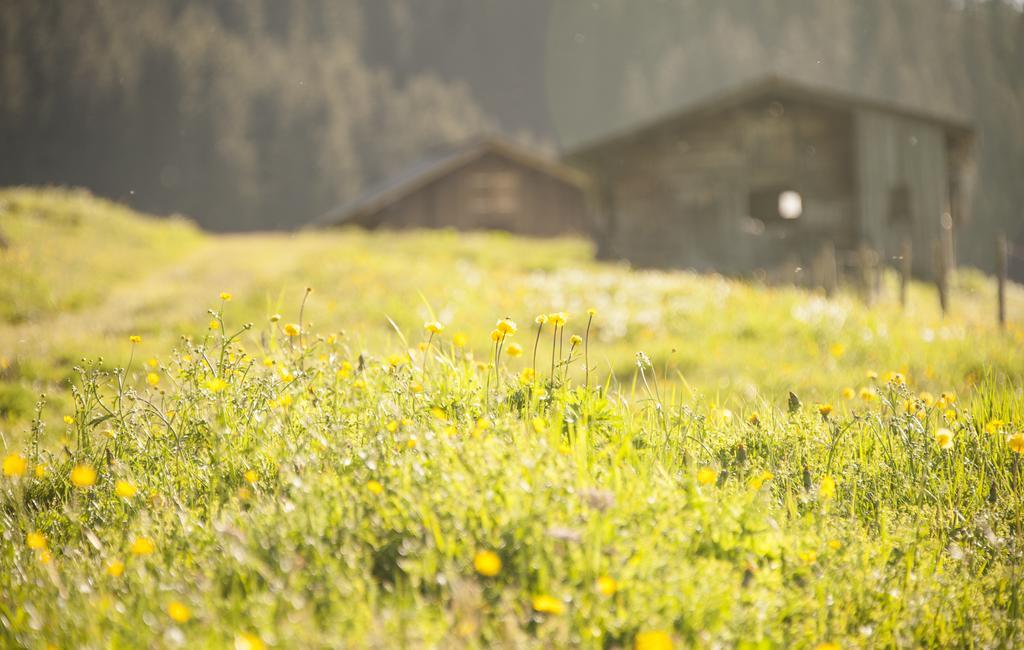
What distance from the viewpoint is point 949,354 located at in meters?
7.47

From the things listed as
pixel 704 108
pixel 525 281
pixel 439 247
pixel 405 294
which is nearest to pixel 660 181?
pixel 704 108

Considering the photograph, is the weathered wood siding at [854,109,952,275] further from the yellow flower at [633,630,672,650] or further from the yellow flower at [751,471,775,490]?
the yellow flower at [633,630,672,650]

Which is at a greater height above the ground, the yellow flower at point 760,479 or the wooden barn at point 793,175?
the wooden barn at point 793,175

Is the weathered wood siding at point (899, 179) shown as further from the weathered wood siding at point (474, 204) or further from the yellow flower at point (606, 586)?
the yellow flower at point (606, 586)

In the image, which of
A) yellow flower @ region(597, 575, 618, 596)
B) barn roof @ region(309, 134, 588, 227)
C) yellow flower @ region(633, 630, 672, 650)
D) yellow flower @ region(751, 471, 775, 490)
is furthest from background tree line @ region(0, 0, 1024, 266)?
yellow flower @ region(633, 630, 672, 650)

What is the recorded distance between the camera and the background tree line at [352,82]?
48812 millimetres

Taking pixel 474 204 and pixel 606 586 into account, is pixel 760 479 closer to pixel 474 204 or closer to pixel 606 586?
pixel 606 586

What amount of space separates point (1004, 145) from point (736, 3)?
36.5m

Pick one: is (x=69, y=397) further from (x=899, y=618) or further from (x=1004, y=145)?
(x=1004, y=145)

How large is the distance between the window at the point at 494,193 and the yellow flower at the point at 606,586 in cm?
2916

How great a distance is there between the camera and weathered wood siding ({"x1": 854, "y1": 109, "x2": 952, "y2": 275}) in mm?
17906

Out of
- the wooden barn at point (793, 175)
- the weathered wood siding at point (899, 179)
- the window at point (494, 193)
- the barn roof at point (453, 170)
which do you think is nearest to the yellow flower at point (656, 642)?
the wooden barn at point (793, 175)

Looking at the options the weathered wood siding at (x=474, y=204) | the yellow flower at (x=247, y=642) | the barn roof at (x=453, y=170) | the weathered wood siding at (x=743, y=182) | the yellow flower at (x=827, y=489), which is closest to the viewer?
the yellow flower at (x=247, y=642)

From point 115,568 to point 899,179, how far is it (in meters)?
19.7
